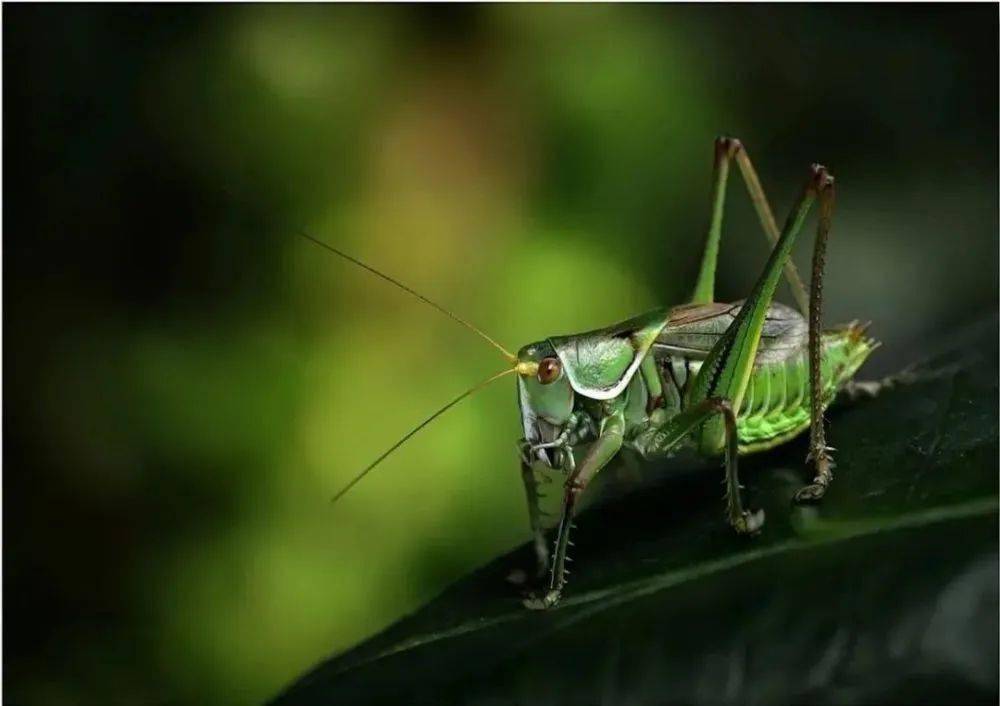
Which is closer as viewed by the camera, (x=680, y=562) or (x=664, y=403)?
(x=680, y=562)

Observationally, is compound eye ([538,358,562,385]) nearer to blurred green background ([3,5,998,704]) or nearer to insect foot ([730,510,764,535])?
insect foot ([730,510,764,535])

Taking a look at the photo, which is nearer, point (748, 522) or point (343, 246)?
point (748, 522)

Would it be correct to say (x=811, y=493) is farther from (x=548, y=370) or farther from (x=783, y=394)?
(x=548, y=370)

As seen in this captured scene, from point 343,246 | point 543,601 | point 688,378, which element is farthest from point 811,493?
point 343,246

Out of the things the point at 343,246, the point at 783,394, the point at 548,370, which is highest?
the point at 343,246

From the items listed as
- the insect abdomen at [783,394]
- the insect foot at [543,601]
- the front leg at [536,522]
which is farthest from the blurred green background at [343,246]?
the insect foot at [543,601]

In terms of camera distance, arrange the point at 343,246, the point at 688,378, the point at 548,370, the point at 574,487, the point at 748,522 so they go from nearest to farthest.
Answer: the point at 748,522 < the point at 574,487 < the point at 548,370 < the point at 688,378 < the point at 343,246

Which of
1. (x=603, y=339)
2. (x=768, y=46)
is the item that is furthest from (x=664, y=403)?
(x=768, y=46)

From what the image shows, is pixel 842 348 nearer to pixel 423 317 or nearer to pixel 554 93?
pixel 423 317
